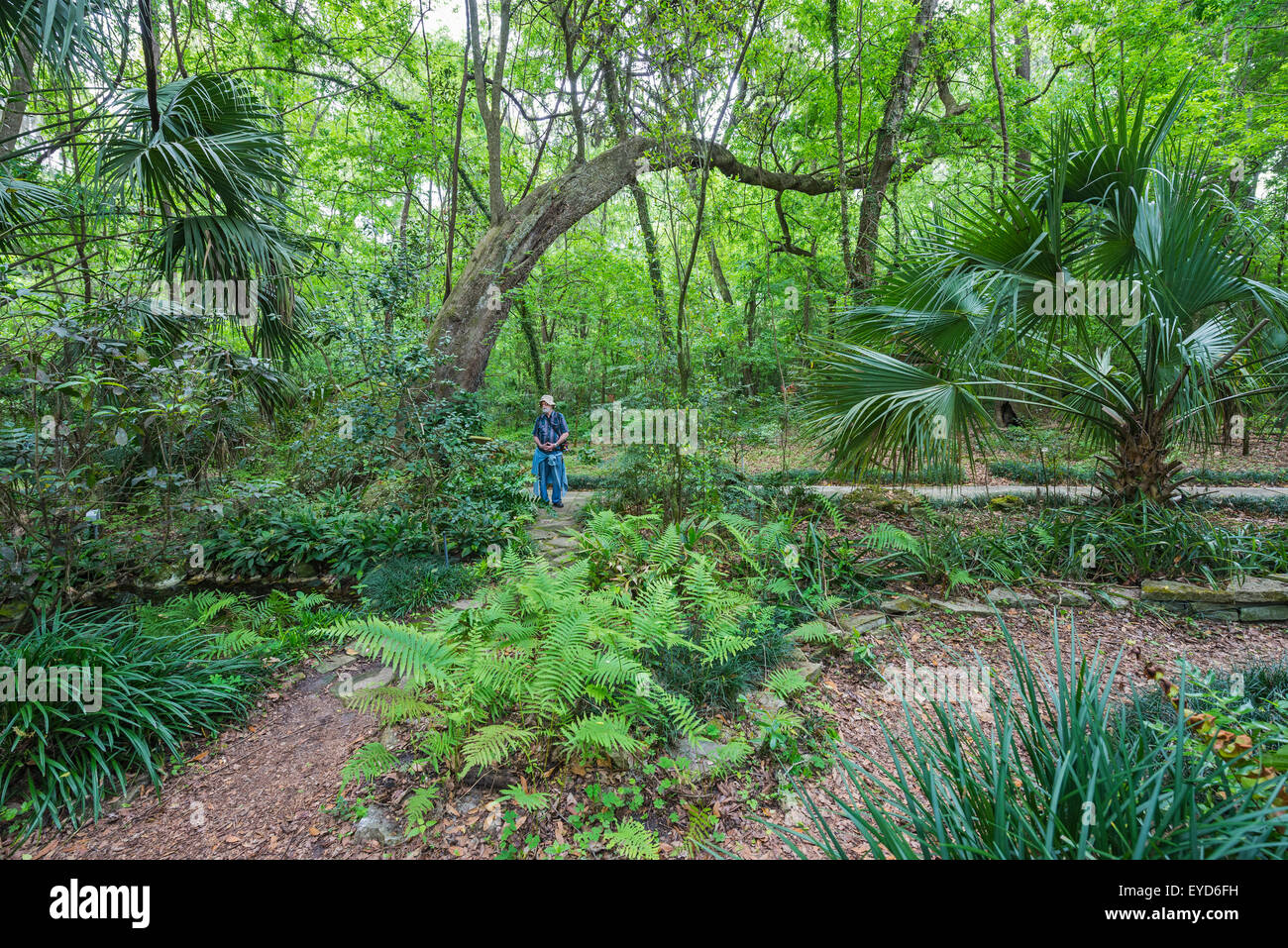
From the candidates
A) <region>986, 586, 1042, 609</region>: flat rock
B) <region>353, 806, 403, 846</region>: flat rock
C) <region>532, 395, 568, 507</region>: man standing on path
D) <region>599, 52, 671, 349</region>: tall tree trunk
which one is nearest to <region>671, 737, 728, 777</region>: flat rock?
<region>353, 806, 403, 846</region>: flat rock

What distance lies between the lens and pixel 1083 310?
375cm

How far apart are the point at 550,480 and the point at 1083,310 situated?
5.15m

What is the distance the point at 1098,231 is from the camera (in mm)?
3938

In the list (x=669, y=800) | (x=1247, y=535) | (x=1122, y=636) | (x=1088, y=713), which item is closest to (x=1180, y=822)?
(x=1088, y=713)

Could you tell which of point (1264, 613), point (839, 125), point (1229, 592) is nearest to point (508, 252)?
point (839, 125)

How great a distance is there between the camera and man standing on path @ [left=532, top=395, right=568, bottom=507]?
600cm

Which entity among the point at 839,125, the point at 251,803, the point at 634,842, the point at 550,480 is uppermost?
the point at 839,125

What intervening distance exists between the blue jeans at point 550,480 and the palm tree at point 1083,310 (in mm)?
3222

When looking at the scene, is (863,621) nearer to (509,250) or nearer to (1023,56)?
(509,250)

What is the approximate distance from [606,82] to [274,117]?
4346 millimetres

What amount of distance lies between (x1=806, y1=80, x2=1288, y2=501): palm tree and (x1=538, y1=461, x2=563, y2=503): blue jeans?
322 centimetres

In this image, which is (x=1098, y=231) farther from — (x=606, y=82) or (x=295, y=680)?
(x=295, y=680)

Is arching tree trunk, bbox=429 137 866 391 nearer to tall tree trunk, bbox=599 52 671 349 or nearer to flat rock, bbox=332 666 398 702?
tall tree trunk, bbox=599 52 671 349

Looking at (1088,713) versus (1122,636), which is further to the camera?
(1122,636)
